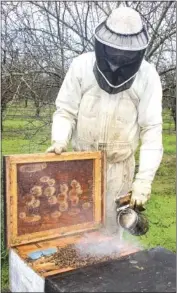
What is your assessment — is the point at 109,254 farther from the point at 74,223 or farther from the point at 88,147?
the point at 88,147

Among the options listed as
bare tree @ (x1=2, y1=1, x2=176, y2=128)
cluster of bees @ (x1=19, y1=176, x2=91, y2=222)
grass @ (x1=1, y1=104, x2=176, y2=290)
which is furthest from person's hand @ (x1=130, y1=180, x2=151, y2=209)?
bare tree @ (x1=2, y1=1, x2=176, y2=128)

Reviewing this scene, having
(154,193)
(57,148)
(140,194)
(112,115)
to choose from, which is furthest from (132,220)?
(154,193)

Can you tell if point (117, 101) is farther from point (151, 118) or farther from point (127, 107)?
point (151, 118)

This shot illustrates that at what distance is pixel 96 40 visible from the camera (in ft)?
7.47

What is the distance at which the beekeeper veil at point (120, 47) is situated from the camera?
2205 millimetres

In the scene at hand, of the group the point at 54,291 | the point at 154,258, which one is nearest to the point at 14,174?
the point at 54,291

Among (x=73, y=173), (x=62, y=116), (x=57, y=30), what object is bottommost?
(x=73, y=173)

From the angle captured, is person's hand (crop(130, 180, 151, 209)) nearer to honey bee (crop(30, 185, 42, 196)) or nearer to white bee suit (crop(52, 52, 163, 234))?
white bee suit (crop(52, 52, 163, 234))

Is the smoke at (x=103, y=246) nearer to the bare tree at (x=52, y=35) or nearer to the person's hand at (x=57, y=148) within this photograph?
the person's hand at (x=57, y=148)

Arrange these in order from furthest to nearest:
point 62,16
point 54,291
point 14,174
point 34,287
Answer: point 62,16 < point 14,174 < point 34,287 < point 54,291

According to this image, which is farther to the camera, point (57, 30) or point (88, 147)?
point (57, 30)

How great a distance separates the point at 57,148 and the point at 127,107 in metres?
0.56

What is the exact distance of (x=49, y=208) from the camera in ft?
7.26

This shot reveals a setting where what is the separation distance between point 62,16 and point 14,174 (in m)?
2.66
